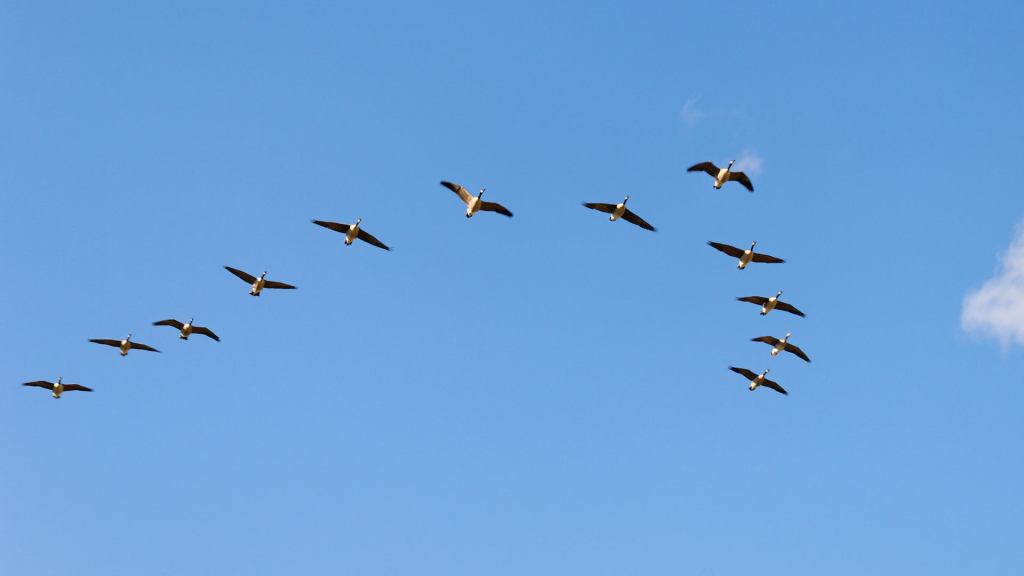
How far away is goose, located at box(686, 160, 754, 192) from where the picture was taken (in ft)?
306

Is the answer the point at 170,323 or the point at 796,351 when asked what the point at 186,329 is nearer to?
the point at 170,323

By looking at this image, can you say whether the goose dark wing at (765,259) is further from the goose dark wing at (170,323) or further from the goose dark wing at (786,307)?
the goose dark wing at (170,323)

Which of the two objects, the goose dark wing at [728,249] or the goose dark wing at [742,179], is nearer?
the goose dark wing at [742,179]

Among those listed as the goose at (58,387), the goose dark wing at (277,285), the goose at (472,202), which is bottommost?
the goose at (58,387)

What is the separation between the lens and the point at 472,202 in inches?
3647

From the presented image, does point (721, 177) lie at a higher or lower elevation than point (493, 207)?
higher

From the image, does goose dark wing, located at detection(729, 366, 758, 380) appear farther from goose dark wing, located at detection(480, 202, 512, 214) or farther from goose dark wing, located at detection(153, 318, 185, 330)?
goose dark wing, located at detection(153, 318, 185, 330)

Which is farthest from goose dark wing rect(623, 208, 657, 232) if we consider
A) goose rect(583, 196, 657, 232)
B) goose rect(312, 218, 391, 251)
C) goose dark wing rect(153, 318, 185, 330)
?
goose dark wing rect(153, 318, 185, 330)

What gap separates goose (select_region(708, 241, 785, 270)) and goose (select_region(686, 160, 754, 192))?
6.30 m

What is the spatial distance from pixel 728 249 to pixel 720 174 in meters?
8.14

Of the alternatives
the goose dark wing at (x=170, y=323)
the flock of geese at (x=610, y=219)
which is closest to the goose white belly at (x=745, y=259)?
the flock of geese at (x=610, y=219)

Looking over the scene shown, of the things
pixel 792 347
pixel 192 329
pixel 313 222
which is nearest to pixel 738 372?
pixel 792 347

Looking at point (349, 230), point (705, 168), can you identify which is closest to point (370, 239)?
point (349, 230)

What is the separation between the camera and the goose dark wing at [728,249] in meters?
99.4
